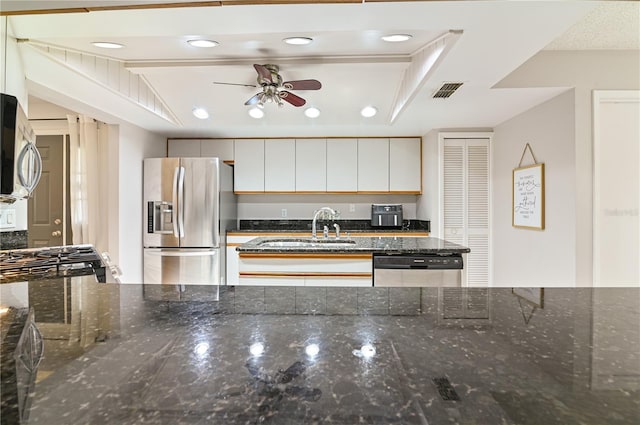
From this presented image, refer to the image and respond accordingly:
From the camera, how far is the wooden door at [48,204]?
3684 millimetres

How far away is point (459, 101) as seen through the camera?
10.00 feet

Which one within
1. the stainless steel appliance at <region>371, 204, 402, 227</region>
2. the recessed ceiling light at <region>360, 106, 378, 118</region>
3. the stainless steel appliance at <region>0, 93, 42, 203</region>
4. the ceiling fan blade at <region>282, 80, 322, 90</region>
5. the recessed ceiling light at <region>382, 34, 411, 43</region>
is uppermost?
the recessed ceiling light at <region>382, 34, 411, 43</region>

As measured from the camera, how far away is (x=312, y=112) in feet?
11.5

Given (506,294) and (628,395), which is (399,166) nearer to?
(506,294)

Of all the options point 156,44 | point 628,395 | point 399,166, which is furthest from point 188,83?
point 628,395

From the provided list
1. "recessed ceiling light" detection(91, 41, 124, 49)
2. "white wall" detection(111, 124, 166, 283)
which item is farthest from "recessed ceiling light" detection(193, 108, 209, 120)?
"recessed ceiling light" detection(91, 41, 124, 49)

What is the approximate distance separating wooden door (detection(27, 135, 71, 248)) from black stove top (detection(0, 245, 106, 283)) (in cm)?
270

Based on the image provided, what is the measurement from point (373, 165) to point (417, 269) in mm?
2299

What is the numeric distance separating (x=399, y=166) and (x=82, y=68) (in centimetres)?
349

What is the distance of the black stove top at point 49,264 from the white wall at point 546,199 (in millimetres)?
3174

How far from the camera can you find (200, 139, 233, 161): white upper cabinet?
460cm

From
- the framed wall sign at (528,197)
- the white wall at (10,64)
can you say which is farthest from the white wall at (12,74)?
the framed wall sign at (528,197)

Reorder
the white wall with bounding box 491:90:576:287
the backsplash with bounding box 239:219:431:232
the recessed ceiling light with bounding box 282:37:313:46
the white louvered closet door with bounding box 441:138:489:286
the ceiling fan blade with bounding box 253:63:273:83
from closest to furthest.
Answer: the recessed ceiling light with bounding box 282:37:313:46 → the ceiling fan blade with bounding box 253:63:273:83 → the white wall with bounding box 491:90:576:287 → the white louvered closet door with bounding box 441:138:489:286 → the backsplash with bounding box 239:219:431:232

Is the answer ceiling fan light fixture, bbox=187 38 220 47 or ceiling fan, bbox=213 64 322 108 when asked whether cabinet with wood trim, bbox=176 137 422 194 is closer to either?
ceiling fan, bbox=213 64 322 108
